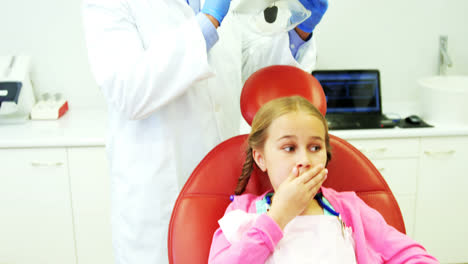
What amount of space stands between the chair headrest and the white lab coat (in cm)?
12

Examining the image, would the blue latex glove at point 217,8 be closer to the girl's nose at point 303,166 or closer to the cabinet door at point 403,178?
the girl's nose at point 303,166

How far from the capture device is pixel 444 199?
7.72 feet

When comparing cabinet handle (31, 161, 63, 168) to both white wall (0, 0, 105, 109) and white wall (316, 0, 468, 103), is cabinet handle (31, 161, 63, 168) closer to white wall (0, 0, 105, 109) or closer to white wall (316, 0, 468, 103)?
white wall (0, 0, 105, 109)

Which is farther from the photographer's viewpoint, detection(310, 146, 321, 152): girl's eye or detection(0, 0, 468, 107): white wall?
detection(0, 0, 468, 107): white wall

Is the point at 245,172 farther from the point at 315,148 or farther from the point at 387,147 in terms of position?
the point at 387,147

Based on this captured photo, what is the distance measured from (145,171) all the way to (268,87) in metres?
0.41

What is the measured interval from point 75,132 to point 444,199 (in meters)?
1.80

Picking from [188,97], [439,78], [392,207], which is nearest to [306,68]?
[188,97]

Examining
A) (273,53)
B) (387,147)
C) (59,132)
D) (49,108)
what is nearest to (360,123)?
(387,147)

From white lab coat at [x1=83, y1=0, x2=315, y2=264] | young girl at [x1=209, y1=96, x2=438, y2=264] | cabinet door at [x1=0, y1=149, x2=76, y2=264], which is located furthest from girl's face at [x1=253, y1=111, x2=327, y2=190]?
cabinet door at [x1=0, y1=149, x2=76, y2=264]

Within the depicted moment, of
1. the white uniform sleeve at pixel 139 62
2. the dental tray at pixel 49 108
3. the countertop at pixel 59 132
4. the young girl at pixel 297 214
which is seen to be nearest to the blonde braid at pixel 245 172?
the young girl at pixel 297 214

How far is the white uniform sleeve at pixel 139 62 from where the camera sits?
3.78 feet

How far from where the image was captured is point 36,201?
2.19 metres

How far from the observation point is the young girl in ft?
3.37
